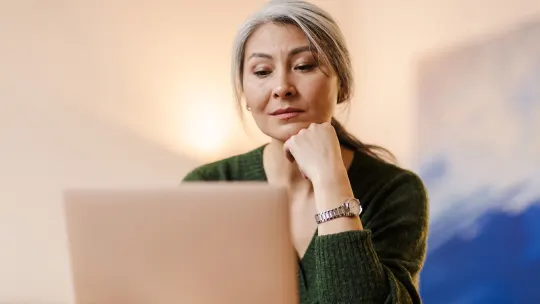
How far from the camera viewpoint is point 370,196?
1.01 meters

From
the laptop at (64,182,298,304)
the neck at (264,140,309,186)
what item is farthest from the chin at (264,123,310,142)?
the laptop at (64,182,298,304)

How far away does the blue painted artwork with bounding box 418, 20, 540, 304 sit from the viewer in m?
1.42

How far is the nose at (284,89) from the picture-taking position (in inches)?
36.0

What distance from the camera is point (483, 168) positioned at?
1521 mm

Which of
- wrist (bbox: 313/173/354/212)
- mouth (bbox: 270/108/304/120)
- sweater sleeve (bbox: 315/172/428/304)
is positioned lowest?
sweater sleeve (bbox: 315/172/428/304)

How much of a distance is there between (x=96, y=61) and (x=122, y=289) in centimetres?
113

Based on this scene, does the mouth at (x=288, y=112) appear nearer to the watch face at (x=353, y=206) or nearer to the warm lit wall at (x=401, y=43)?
the watch face at (x=353, y=206)

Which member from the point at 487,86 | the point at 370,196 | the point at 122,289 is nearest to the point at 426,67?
the point at 487,86

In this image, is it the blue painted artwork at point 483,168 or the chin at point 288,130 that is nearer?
the chin at point 288,130

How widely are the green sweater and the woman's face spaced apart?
0.57ft

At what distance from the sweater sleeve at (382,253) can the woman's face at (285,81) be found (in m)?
0.20

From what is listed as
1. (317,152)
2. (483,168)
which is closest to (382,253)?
(317,152)

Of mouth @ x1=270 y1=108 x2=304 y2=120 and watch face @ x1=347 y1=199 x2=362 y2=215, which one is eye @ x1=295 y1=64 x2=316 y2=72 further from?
watch face @ x1=347 y1=199 x2=362 y2=215

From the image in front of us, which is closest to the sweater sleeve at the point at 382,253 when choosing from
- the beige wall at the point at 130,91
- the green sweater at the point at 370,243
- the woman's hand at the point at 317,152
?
the green sweater at the point at 370,243
